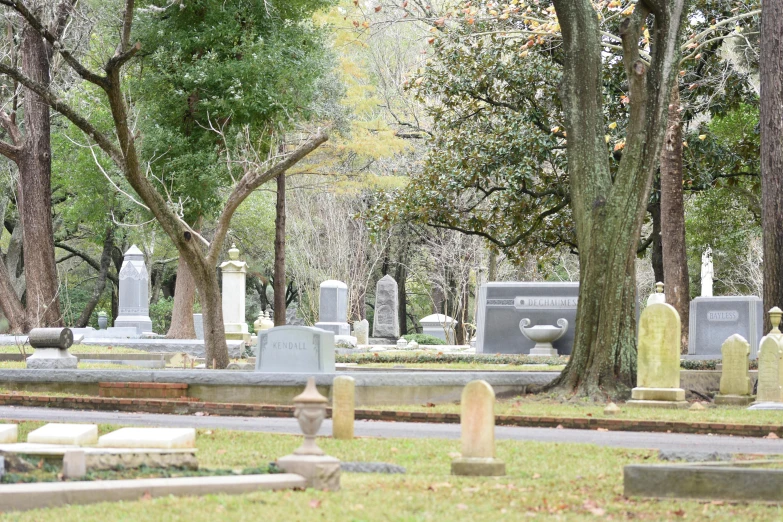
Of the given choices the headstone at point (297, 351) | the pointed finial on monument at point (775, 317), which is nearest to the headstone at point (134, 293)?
the headstone at point (297, 351)

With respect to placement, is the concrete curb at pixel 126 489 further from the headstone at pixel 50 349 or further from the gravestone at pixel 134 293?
the gravestone at pixel 134 293

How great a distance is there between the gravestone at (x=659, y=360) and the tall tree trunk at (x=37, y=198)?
1538 centimetres

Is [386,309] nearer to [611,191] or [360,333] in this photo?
[360,333]

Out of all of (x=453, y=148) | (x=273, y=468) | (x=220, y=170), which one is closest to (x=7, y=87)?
(x=220, y=170)

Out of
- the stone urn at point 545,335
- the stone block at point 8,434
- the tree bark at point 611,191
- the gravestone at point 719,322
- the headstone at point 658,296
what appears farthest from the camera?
the stone urn at point 545,335

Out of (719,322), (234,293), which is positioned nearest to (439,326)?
(234,293)

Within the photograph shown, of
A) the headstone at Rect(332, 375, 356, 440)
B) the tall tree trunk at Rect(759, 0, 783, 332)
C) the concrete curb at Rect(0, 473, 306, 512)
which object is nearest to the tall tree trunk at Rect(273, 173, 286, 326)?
the tall tree trunk at Rect(759, 0, 783, 332)

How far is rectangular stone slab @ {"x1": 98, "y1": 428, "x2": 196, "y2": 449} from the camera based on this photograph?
858cm

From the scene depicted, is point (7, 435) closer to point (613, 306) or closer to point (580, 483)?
point (580, 483)

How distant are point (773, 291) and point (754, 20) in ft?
35.0

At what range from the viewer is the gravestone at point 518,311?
2845cm

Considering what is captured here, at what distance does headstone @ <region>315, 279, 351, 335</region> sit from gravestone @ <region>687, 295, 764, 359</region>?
42.3ft

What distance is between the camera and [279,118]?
28.2 meters

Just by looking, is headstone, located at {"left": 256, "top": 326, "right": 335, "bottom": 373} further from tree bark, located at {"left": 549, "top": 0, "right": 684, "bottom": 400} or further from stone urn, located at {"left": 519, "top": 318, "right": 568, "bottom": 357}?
stone urn, located at {"left": 519, "top": 318, "right": 568, "bottom": 357}
